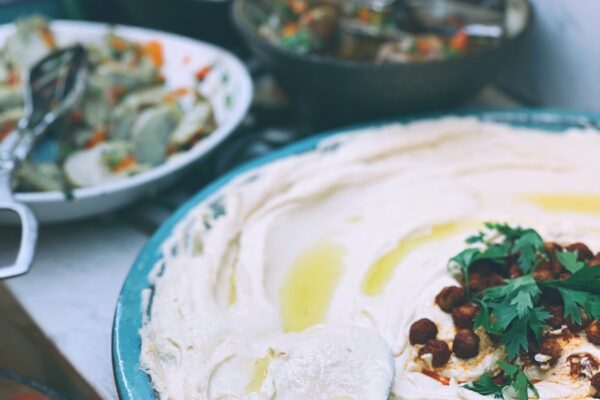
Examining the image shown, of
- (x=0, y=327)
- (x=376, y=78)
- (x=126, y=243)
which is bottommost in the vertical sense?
(x=0, y=327)

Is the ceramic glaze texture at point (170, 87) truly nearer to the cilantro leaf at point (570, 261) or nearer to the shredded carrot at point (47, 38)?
the shredded carrot at point (47, 38)

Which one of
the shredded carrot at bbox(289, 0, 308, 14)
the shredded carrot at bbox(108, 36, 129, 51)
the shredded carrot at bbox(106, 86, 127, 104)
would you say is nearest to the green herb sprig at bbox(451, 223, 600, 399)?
the shredded carrot at bbox(289, 0, 308, 14)

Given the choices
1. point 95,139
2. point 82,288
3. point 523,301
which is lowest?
point 82,288

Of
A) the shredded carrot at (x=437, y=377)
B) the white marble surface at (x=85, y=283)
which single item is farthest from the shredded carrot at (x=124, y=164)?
the shredded carrot at (x=437, y=377)

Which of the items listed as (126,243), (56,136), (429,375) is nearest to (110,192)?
(126,243)

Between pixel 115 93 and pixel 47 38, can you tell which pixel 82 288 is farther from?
pixel 47 38

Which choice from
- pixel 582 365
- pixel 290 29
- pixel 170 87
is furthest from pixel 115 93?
pixel 582 365

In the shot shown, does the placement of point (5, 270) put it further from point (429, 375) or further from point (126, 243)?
point (429, 375)
